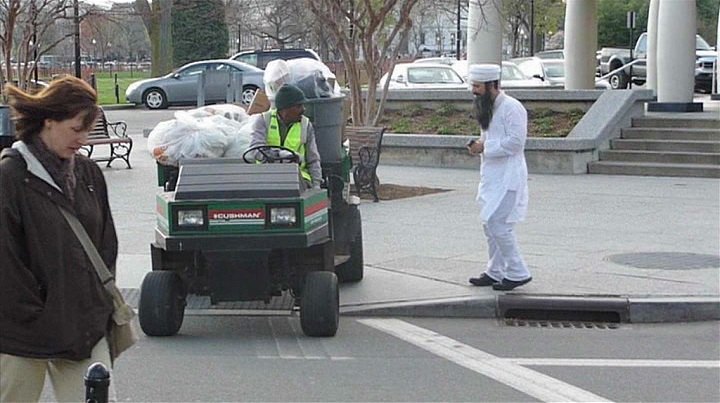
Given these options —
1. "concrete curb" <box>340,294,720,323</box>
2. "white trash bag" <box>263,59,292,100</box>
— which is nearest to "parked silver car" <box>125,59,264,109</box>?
"white trash bag" <box>263,59,292,100</box>

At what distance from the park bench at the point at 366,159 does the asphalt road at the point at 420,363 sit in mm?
6402

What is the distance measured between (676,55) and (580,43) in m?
4.11

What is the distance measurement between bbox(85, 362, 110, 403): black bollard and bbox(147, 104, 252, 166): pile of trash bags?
5.28 meters

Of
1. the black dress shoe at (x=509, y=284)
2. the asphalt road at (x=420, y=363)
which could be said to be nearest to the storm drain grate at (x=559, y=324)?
the asphalt road at (x=420, y=363)

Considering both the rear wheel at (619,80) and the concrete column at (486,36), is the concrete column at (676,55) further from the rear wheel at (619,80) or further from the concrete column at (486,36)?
the rear wheel at (619,80)

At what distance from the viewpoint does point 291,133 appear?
30.7 ft

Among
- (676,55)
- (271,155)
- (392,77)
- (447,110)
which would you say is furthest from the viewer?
(392,77)

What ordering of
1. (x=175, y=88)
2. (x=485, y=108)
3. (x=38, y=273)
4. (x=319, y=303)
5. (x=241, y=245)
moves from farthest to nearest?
(x=175, y=88), (x=485, y=108), (x=319, y=303), (x=241, y=245), (x=38, y=273)

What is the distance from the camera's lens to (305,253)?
8.84 meters

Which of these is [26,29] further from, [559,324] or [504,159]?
[559,324]

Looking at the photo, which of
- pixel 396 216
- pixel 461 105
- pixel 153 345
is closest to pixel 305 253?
pixel 153 345

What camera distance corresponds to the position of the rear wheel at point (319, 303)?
8516 mm

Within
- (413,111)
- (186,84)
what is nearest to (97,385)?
(413,111)

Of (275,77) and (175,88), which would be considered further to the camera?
(175,88)
